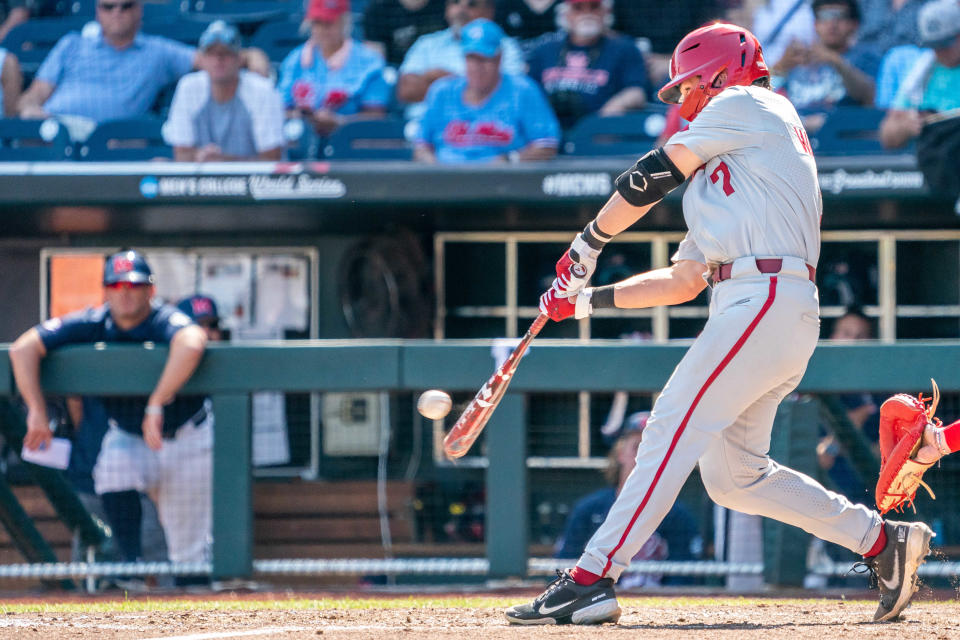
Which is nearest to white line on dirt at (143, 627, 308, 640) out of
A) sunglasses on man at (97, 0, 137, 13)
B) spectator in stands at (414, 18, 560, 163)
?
spectator in stands at (414, 18, 560, 163)

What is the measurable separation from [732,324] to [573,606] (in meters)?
0.85

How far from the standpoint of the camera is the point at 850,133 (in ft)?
24.7

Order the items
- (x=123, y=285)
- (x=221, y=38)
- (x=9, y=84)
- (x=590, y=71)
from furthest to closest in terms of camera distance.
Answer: (x=9, y=84) < (x=590, y=71) < (x=221, y=38) < (x=123, y=285)

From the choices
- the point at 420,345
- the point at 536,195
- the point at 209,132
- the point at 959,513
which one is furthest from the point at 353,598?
the point at 209,132

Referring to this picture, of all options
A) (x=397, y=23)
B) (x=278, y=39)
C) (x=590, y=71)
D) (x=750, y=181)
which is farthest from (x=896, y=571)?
(x=278, y=39)

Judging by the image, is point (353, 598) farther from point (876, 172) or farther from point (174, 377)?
point (876, 172)

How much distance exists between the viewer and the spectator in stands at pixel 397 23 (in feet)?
28.9

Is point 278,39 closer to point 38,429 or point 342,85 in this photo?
point 342,85

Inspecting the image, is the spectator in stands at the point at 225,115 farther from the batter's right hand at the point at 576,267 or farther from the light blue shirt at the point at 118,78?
the batter's right hand at the point at 576,267

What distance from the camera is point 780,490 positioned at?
339 cm

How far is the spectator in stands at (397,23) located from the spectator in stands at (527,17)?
0.45 m

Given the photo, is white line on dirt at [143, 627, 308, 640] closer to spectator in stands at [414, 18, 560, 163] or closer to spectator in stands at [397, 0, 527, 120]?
spectator in stands at [414, 18, 560, 163]

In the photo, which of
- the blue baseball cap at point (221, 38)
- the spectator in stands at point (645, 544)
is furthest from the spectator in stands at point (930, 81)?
the blue baseball cap at point (221, 38)

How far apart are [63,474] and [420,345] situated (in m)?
1.57
